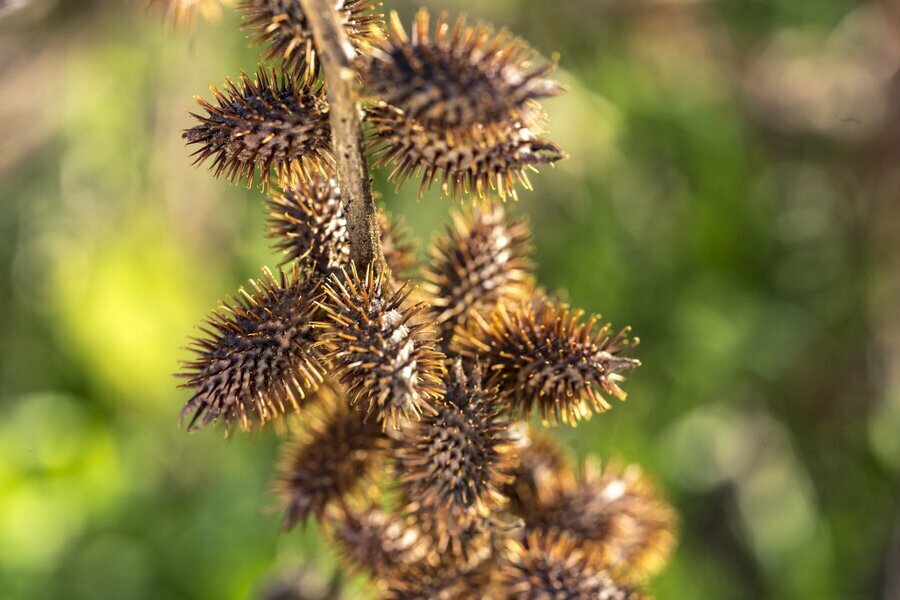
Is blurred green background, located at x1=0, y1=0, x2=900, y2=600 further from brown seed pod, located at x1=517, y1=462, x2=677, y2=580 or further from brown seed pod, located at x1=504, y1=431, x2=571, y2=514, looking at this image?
brown seed pod, located at x1=504, y1=431, x2=571, y2=514

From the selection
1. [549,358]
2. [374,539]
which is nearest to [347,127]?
[549,358]

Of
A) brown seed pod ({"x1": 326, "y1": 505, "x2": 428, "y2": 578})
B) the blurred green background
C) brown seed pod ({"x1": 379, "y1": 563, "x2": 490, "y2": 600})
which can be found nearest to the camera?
brown seed pod ({"x1": 379, "y1": 563, "x2": 490, "y2": 600})

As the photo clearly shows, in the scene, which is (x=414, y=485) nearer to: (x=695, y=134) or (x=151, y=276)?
(x=151, y=276)

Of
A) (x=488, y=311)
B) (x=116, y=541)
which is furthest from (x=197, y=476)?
(x=488, y=311)

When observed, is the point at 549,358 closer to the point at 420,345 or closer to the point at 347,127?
the point at 420,345

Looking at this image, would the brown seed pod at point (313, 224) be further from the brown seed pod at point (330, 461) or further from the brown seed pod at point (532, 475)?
the brown seed pod at point (532, 475)

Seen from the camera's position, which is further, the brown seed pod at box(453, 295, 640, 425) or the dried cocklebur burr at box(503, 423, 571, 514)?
the dried cocklebur burr at box(503, 423, 571, 514)

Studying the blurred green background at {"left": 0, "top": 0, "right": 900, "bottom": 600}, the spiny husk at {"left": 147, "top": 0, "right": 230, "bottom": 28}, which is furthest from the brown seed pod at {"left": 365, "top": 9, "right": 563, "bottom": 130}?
the blurred green background at {"left": 0, "top": 0, "right": 900, "bottom": 600}
